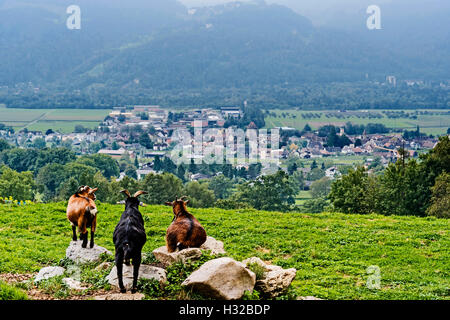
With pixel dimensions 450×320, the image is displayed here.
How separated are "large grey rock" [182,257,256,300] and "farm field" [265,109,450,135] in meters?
83.8

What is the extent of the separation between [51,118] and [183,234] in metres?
101

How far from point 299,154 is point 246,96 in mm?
73063

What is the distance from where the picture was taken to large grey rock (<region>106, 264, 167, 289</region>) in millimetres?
7547

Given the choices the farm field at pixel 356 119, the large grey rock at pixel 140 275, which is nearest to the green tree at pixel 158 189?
the large grey rock at pixel 140 275

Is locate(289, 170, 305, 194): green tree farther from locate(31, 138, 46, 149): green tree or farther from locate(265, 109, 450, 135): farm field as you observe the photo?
locate(31, 138, 46, 149): green tree

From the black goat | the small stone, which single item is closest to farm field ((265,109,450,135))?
the small stone

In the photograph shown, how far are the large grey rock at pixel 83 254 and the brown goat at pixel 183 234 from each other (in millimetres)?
1259

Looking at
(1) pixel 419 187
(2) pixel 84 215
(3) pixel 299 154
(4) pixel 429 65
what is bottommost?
(3) pixel 299 154

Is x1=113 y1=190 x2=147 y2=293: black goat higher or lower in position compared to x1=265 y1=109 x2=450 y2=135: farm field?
higher

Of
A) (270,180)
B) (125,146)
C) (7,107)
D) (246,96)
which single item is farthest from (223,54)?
(270,180)

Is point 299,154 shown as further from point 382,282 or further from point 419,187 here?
point 382,282

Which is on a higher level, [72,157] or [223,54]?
[223,54]

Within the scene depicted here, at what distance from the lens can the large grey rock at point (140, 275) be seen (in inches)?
297

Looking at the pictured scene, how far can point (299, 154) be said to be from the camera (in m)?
74.0
